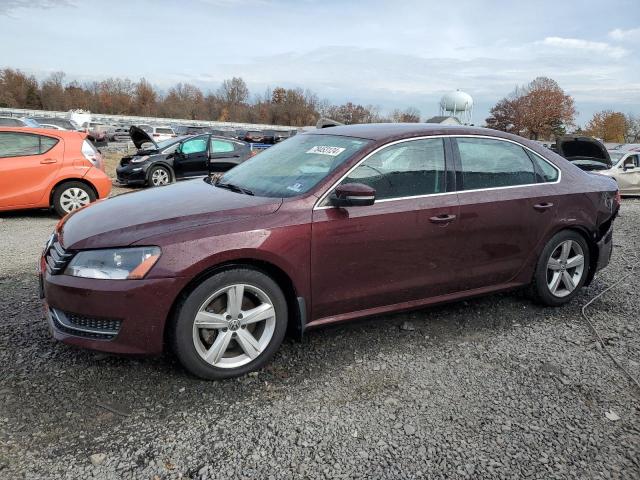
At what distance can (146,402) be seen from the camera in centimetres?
280

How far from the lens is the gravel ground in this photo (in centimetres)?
236

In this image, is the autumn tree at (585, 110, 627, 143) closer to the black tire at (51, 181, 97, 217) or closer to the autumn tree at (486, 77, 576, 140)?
the autumn tree at (486, 77, 576, 140)

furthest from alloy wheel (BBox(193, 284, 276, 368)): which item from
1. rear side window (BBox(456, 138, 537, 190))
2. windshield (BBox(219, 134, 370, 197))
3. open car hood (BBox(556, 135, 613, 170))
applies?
open car hood (BBox(556, 135, 613, 170))

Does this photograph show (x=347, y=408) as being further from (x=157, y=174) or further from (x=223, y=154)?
(x=223, y=154)

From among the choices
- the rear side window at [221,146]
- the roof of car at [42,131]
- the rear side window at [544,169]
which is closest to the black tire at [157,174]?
the rear side window at [221,146]

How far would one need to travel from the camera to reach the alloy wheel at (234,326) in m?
2.94

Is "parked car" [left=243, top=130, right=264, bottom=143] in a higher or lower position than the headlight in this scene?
higher

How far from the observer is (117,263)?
9.12 ft

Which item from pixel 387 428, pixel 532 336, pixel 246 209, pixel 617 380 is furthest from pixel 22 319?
pixel 617 380

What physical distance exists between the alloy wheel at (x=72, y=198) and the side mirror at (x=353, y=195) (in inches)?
241

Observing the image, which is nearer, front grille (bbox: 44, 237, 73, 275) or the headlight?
the headlight

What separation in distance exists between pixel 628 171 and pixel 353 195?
47.4ft

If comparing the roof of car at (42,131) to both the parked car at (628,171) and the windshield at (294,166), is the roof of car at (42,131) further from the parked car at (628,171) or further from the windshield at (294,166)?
the parked car at (628,171)

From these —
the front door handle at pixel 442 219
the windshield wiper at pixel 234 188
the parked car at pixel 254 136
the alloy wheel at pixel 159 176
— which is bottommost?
the alloy wheel at pixel 159 176
